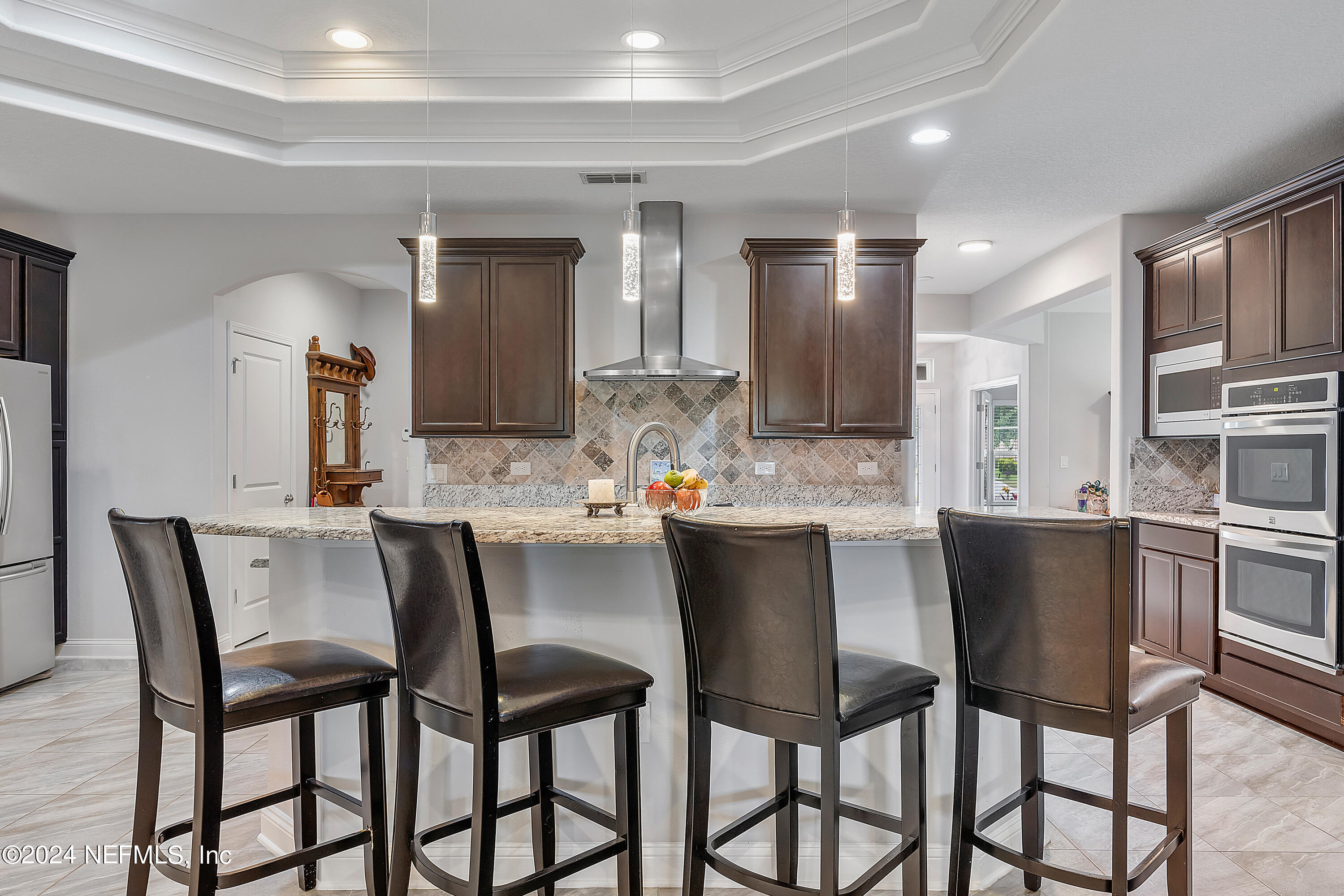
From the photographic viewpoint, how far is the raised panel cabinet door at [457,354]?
434cm

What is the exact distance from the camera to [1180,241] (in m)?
4.27

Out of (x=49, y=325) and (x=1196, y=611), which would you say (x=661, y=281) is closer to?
(x=1196, y=611)

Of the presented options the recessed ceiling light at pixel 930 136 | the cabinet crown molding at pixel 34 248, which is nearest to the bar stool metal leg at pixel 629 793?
the recessed ceiling light at pixel 930 136

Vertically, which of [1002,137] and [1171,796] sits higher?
[1002,137]

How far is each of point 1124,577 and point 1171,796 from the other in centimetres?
80

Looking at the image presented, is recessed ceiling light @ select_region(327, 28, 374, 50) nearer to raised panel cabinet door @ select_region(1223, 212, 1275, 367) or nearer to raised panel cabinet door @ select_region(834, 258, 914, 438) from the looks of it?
raised panel cabinet door @ select_region(834, 258, 914, 438)

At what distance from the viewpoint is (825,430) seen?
4.38 meters

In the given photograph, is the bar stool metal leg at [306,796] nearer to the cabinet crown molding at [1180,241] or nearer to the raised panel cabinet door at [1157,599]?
the raised panel cabinet door at [1157,599]

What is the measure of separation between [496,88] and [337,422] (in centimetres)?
411

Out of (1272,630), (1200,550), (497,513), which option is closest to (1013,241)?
(1200,550)

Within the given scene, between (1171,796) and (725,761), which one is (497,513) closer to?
(725,761)

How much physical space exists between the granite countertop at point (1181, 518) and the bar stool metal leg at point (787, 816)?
120 inches

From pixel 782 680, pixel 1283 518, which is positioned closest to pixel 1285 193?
pixel 1283 518

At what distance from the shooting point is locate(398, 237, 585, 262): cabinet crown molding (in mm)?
4301
